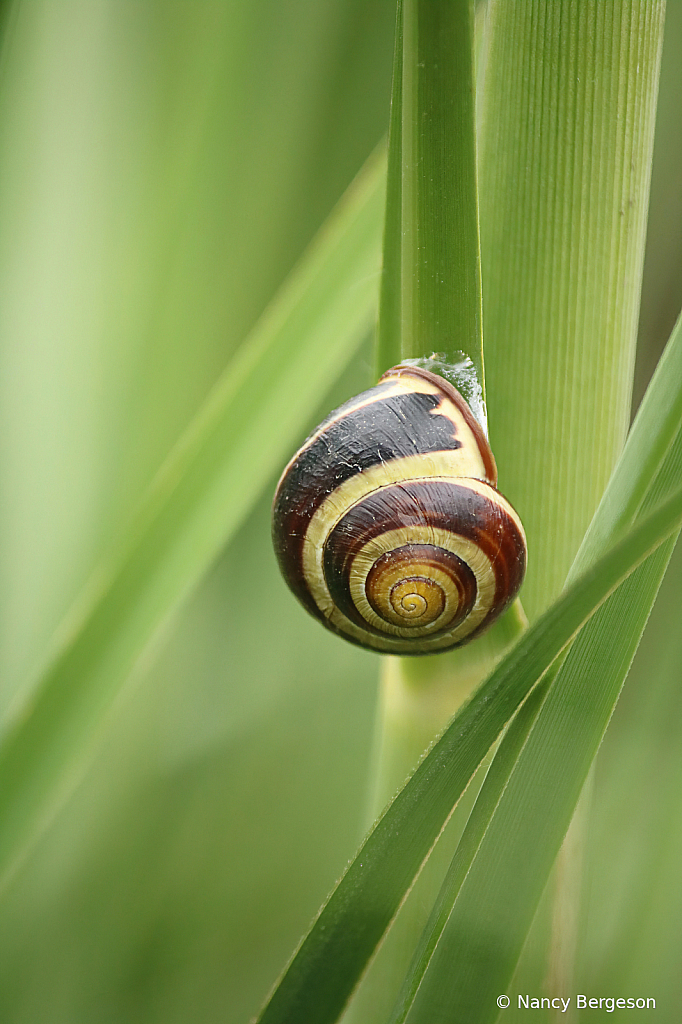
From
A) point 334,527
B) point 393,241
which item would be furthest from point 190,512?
point 393,241

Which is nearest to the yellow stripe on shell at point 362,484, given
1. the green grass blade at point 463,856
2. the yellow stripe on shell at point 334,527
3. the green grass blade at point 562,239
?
the yellow stripe on shell at point 334,527

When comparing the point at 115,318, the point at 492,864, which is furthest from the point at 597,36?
the point at 115,318

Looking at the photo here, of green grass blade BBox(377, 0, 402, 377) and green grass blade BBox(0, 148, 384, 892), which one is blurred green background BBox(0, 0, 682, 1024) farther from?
green grass blade BBox(377, 0, 402, 377)

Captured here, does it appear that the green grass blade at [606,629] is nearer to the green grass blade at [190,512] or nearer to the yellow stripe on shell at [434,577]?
the yellow stripe on shell at [434,577]

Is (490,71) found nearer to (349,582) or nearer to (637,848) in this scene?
(349,582)

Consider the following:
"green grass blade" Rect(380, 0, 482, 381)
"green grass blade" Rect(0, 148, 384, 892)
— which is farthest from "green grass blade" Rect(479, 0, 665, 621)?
"green grass blade" Rect(0, 148, 384, 892)

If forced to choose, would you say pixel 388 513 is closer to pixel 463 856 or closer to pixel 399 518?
pixel 399 518
